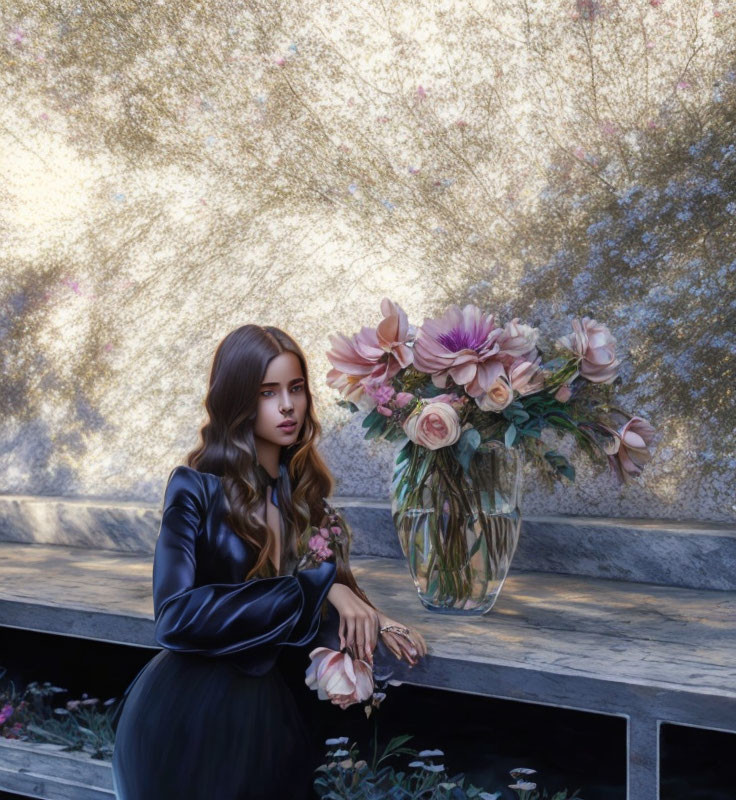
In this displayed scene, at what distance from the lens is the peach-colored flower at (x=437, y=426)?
1456 millimetres

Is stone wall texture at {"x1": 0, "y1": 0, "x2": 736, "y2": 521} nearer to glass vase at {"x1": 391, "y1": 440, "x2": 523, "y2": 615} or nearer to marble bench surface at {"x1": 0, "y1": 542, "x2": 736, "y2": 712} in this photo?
marble bench surface at {"x1": 0, "y1": 542, "x2": 736, "y2": 712}

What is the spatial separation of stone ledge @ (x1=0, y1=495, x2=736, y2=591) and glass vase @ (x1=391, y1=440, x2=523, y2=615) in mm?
417

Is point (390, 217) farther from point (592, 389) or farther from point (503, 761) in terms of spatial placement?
point (503, 761)

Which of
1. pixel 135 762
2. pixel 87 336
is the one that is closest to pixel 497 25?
pixel 87 336

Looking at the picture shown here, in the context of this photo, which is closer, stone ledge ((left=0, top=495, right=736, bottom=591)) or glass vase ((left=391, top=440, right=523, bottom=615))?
glass vase ((left=391, top=440, right=523, bottom=615))

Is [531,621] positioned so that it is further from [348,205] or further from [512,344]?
[348,205]

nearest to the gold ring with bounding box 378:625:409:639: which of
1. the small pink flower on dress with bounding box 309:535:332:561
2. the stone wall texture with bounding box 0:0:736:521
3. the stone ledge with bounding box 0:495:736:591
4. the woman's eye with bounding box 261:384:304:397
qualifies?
the small pink flower on dress with bounding box 309:535:332:561

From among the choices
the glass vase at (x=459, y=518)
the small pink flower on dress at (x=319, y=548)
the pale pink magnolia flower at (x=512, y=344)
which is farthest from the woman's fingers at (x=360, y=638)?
the pale pink magnolia flower at (x=512, y=344)

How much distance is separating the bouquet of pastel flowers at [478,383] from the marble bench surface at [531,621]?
0.26 metres

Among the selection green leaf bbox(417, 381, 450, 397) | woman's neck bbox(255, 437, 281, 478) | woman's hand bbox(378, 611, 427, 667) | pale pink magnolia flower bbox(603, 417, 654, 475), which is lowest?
woman's hand bbox(378, 611, 427, 667)

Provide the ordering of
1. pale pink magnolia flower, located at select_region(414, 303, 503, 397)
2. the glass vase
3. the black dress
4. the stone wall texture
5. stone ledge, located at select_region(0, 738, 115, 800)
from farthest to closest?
the stone wall texture
stone ledge, located at select_region(0, 738, 115, 800)
the glass vase
pale pink magnolia flower, located at select_region(414, 303, 503, 397)
the black dress

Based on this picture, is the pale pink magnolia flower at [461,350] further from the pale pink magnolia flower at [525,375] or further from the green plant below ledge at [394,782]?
the green plant below ledge at [394,782]

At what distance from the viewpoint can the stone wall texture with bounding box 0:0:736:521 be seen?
2084 millimetres

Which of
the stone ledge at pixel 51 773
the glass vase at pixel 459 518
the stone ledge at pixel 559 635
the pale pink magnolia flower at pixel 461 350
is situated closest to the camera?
the stone ledge at pixel 559 635
